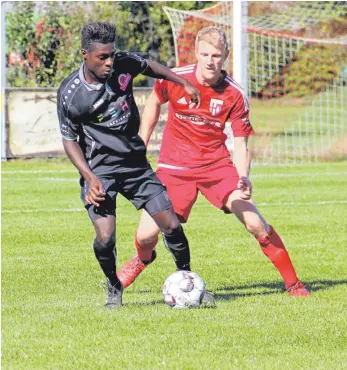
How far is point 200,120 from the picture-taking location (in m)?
8.45

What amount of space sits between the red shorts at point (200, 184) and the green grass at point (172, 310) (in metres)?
0.73

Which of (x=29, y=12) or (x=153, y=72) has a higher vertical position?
(x=153, y=72)

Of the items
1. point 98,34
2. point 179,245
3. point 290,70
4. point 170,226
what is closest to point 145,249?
point 179,245

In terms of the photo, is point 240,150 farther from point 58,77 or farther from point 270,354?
point 58,77

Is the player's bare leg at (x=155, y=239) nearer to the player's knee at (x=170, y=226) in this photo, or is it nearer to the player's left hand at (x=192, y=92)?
the player's knee at (x=170, y=226)

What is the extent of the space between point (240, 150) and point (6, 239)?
14.1 feet

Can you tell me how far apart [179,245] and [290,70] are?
61.9ft

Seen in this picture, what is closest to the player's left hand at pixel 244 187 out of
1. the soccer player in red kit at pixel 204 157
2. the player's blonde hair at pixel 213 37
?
the soccer player in red kit at pixel 204 157

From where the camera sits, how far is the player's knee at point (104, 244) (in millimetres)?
7559

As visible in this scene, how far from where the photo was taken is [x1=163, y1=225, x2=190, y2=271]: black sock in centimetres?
789

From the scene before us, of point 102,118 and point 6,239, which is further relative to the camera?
point 6,239

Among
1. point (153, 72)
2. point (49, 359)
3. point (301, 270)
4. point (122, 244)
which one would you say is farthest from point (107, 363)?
point (122, 244)

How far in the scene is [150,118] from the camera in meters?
8.43

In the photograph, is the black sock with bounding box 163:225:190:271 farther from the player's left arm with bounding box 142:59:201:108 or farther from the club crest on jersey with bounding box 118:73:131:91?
the club crest on jersey with bounding box 118:73:131:91
